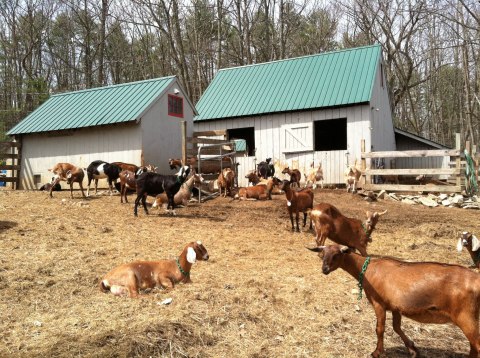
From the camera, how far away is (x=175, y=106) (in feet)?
60.6

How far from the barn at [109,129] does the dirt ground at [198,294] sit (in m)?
5.89

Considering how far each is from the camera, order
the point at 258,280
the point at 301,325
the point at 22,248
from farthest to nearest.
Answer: the point at 22,248 → the point at 258,280 → the point at 301,325

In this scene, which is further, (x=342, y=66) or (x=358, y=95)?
(x=342, y=66)

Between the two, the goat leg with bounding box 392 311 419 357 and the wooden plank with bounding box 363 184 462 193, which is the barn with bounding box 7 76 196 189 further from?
the goat leg with bounding box 392 311 419 357

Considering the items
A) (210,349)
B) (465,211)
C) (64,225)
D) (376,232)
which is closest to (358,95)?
(465,211)

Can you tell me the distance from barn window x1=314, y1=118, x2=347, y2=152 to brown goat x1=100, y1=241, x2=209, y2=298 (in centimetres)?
2068

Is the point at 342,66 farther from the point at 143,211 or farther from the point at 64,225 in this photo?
the point at 64,225

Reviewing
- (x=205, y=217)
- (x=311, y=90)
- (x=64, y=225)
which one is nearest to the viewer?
(x=64, y=225)

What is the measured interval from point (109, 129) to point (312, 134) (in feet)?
30.1

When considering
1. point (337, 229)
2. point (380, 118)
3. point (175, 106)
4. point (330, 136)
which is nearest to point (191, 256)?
point (337, 229)

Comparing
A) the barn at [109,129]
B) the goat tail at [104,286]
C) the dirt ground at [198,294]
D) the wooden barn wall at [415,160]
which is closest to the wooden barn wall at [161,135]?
the barn at [109,129]

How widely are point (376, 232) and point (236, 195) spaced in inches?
230

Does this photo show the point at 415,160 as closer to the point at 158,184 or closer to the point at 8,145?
the point at 158,184

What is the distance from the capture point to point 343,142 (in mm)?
26500
